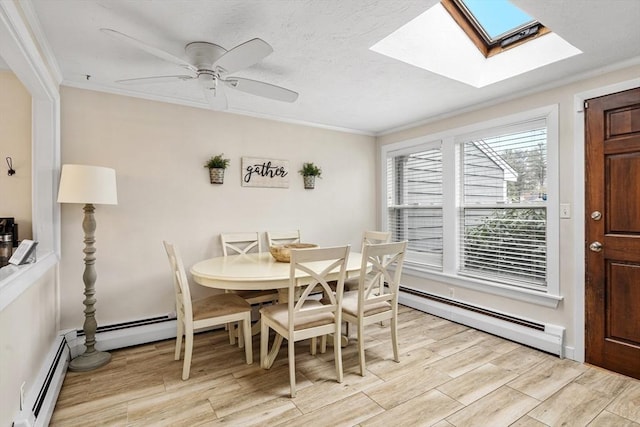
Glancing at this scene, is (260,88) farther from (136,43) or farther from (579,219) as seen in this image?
(579,219)

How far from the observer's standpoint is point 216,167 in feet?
11.0

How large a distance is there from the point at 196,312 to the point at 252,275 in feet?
1.84

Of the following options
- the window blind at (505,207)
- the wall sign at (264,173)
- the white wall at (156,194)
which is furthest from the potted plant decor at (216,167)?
the window blind at (505,207)

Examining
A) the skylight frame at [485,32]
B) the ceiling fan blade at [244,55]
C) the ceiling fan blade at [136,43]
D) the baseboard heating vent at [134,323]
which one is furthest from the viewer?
the baseboard heating vent at [134,323]

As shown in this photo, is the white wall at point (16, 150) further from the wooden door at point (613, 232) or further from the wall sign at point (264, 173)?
the wooden door at point (613, 232)

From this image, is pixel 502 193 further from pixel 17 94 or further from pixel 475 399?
pixel 17 94

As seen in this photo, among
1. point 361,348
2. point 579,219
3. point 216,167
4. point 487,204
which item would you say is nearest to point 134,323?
point 216,167

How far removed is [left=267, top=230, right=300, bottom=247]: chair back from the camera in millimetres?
3723

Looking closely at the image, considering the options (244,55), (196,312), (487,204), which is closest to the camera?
(244,55)

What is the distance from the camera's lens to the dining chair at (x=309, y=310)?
7.02 ft

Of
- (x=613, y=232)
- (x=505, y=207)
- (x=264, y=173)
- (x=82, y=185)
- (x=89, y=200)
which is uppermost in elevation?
(x=264, y=173)

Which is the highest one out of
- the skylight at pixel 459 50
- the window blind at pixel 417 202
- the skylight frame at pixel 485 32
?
the skylight frame at pixel 485 32

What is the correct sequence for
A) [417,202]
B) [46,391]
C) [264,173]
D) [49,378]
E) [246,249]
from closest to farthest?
[46,391], [49,378], [246,249], [264,173], [417,202]

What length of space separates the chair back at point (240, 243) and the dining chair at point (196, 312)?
75 cm
